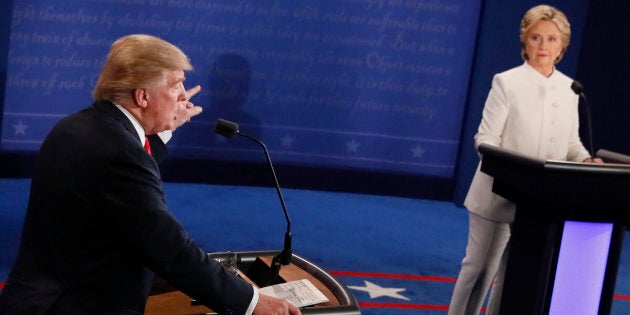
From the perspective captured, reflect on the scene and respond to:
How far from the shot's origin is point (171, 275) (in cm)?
206

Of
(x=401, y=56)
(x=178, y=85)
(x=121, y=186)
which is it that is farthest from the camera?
(x=401, y=56)

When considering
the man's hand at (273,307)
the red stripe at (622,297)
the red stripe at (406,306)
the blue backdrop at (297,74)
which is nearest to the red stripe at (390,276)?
the red stripe at (406,306)

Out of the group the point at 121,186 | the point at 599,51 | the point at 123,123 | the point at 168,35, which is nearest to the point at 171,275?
the point at 121,186

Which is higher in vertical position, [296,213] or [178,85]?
[178,85]

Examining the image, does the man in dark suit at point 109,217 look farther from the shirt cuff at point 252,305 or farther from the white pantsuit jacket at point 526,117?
the white pantsuit jacket at point 526,117

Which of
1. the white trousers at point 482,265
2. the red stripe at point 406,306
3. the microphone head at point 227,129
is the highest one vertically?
the microphone head at point 227,129

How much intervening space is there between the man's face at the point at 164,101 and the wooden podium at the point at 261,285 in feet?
1.66

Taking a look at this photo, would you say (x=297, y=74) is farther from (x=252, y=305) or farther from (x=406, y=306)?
(x=252, y=305)

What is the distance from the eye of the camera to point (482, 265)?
3.71 metres

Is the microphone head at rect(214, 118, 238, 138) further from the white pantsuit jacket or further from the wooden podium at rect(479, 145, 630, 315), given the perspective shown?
the white pantsuit jacket

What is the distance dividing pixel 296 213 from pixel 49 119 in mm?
1958

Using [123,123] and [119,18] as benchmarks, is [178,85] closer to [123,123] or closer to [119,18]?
[123,123]

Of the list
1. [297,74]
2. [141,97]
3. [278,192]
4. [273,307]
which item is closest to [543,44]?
[278,192]

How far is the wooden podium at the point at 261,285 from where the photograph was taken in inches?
92.3
